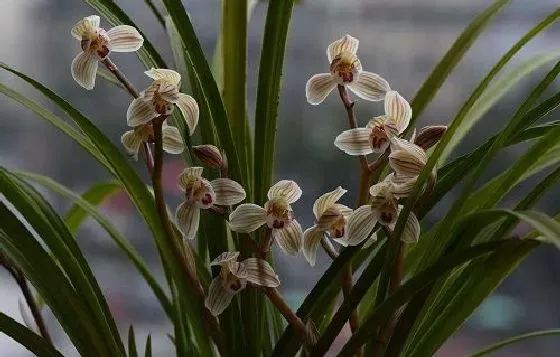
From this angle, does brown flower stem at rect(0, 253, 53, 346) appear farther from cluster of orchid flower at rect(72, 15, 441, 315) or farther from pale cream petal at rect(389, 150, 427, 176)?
pale cream petal at rect(389, 150, 427, 176)

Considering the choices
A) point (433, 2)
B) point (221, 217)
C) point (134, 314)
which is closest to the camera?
point (221, 217)

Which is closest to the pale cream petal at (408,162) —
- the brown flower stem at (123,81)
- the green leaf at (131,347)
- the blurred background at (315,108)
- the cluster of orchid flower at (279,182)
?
the cluster of orchid flower at (279,182)

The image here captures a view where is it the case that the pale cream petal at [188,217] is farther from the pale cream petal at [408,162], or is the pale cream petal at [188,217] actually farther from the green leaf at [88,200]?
the green leaf at [88,200]

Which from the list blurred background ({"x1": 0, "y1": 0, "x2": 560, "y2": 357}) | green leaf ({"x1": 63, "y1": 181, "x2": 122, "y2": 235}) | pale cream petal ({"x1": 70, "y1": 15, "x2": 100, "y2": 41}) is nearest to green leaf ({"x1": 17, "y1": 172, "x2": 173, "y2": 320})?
green leaf ({"x1": 63, "y1": 181, "x2": 122, "y2": 235})

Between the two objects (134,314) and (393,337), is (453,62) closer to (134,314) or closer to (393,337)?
(393,337)

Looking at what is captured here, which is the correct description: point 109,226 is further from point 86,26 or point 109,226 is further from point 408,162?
point 408,162

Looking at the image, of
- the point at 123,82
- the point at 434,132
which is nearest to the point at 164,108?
the point at 123,82
